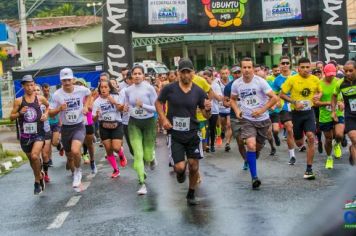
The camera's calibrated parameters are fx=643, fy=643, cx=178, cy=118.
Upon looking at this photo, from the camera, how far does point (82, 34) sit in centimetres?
4956

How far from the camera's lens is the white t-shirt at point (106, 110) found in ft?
36.4

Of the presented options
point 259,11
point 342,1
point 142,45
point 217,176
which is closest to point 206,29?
point 259,11

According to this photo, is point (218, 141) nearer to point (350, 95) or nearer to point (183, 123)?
point (350, 95)

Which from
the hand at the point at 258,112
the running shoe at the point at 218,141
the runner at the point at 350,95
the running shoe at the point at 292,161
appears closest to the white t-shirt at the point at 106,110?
the hand at the point at 258,112

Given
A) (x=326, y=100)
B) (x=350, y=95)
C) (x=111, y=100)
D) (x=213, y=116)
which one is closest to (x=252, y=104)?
(x=350, y=95)

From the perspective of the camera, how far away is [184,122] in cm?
836

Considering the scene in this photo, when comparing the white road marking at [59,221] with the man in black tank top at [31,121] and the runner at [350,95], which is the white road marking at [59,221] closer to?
the man in black tank top at [31,121]

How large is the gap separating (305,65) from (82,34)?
4075 cm

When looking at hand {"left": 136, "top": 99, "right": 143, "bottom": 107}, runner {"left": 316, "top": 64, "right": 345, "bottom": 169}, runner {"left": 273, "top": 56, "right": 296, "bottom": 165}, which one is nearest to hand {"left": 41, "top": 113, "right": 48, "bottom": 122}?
hand {"left": 136, "top": 99, "right": 143, "bottom": 107}

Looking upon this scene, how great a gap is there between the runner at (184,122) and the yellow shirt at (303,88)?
2484 millimetres

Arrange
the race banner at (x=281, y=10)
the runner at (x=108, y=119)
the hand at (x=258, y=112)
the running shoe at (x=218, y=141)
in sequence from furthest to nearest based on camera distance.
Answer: the race banner at (x=281, y=10)
the running shoe at (x=218, y=141)
the runner at (x=108, y=119)
the hand at (x=258, y=112)

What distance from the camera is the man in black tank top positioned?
9.88 metres

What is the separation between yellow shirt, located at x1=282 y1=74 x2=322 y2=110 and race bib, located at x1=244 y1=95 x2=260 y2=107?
3.51ft

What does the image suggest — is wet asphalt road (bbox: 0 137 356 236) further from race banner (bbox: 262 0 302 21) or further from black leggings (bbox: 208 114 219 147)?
race banner (bbox: 262 0 302 21)
